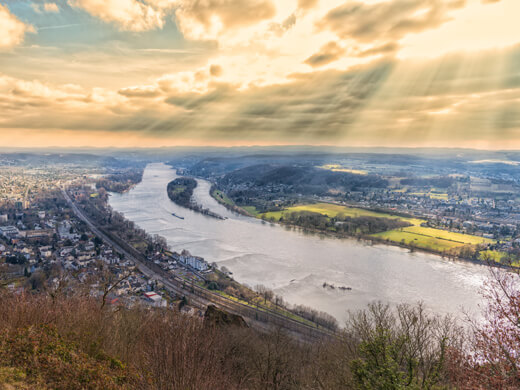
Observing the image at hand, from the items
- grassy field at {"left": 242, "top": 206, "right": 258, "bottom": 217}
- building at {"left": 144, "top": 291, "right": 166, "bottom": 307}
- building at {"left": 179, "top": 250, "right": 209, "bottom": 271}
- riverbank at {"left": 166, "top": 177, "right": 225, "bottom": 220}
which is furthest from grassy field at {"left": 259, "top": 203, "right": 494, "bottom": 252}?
building at {"left": 144, "top": 291, "right": 166, "bottom": 307}

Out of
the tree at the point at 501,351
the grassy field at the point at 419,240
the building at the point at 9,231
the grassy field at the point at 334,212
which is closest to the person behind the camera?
the tree at the point at 501,351

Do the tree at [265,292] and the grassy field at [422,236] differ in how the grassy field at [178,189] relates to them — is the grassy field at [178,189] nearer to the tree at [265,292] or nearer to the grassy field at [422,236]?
the grassy field at [422,236]

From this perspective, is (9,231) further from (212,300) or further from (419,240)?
(419,240)

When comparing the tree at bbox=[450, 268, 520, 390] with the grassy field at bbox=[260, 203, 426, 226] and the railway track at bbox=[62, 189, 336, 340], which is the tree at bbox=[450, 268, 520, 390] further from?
the grassy field at bbox=[260, 203, 426, 226]

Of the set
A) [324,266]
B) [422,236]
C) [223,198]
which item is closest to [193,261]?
[324,266]

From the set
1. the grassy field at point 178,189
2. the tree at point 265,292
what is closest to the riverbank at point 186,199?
the grassy field at point 178,189

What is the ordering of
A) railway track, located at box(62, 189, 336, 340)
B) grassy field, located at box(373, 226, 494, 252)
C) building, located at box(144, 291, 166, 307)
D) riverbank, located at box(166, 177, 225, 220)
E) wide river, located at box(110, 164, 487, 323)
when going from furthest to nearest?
riverbank, located at box(166, 177, 225, 220) < grassy field, located at box(373, 226, 494, 252) < wide river, located at box(110, 164, 487, 323) < building, located at box(144, 291, 166, 307) < railway track, located at box(62, 189, 336, 340)
